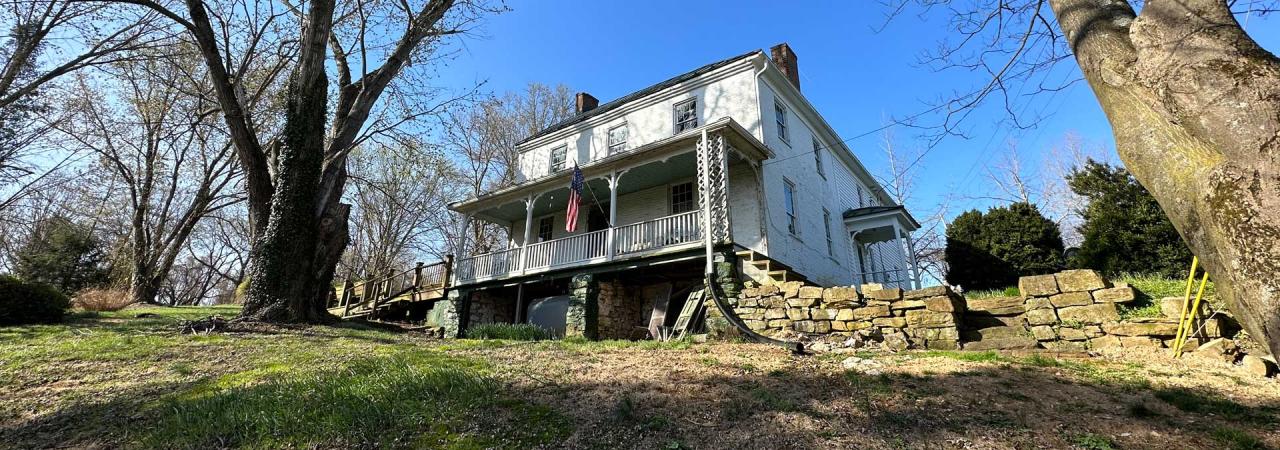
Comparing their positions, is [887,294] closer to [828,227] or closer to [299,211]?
[828,227]

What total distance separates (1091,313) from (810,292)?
3.34m

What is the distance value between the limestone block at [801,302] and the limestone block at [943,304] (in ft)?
5.04

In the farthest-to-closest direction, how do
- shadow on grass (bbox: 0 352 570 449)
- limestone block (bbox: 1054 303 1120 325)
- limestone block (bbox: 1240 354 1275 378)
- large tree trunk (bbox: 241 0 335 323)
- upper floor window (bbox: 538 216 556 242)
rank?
upper floor window (bbox: 538 216 556 242) → large tree trunk (bbox: 241 0 335 323) → limestone block (bbox: 1054 303 1120 325) → limestone block (bbox: 1240 354 1275 378) → shadow on grass (bbox: 0 352 570 449)

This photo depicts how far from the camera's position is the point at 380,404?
11.5 feet

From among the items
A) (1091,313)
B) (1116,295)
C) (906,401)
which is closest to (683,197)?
(1091,313)

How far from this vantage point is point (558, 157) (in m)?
17.0

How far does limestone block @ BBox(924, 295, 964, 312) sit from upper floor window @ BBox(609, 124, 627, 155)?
9.74 meters

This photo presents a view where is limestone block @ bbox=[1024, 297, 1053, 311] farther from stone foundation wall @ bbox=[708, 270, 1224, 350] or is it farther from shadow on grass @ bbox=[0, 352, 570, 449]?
shadow on grass @ bbox=[0, 352, 570, 449]

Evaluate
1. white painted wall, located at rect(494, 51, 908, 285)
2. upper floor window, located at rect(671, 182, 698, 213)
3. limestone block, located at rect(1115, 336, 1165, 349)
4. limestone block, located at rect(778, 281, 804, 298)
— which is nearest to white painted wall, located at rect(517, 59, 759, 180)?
white painted wall, located at rect(494, 51, 908, 285)

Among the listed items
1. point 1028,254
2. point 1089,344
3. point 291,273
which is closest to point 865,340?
point 1089,344

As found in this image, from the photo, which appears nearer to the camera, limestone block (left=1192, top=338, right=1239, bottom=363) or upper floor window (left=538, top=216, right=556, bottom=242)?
limestone block (left=1192, top=338, right=1239, bottom=363)

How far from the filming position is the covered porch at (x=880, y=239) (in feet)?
47.3

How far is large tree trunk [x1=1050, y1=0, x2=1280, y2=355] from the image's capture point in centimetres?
164

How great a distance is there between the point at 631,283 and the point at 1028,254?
9.51 metres
